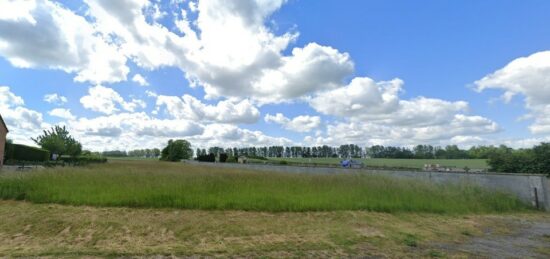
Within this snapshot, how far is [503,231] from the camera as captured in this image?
26.7 feet

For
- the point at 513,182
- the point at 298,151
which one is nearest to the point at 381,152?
the point at 298,151

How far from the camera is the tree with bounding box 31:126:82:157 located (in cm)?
4869

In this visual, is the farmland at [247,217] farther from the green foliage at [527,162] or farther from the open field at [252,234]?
the green foliage at [527,162]

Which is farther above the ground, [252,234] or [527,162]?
[527,162]

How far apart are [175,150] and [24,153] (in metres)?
59.4

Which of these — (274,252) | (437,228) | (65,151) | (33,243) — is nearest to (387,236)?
(437,228)

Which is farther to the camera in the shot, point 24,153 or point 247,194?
point 24,153

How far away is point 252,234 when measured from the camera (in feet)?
22.2

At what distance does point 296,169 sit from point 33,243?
26390 mm

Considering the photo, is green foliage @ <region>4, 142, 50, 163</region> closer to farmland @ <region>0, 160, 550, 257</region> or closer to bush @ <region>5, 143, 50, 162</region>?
bush @ <region>5, 143, 50, 162</region>

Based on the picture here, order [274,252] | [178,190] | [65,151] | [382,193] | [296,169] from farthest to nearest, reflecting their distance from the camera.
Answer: [65,151]
[296,169]
[382,193]
[178,190]
[274,252]

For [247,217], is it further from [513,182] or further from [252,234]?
[513,182]

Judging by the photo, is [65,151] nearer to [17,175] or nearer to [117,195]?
[17,175]

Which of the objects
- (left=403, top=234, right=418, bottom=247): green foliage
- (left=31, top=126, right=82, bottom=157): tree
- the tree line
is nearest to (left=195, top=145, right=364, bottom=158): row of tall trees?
the tree line
